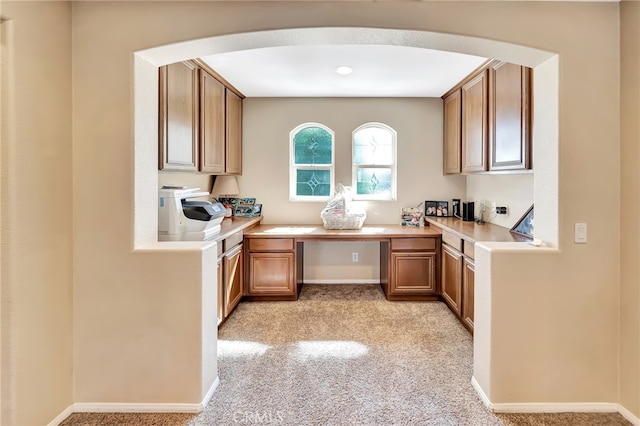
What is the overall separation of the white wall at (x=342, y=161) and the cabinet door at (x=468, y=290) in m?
1.54

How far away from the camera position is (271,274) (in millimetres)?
3949

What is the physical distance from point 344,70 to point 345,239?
5.77ft

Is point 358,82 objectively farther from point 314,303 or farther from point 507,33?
point 314,303

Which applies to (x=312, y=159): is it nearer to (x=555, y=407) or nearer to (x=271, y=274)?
(x=271, y=274)

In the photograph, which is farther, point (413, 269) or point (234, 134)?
point (234, 134)

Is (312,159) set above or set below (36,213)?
above

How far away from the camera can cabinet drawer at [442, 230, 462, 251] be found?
3.36 metres

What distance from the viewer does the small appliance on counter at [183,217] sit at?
2631 mm

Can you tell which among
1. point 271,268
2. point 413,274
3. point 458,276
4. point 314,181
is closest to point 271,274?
point 271,268

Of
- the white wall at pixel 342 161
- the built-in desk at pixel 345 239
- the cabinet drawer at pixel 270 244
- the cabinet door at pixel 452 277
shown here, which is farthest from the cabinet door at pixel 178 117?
the cabinet door at pixel 452 277

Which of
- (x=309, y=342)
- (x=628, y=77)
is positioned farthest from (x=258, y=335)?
(x=628, y=77)

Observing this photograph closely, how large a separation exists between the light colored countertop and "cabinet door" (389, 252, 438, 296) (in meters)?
0.22

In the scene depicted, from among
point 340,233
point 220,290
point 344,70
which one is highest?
point 344,70

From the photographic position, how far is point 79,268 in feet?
6.65
